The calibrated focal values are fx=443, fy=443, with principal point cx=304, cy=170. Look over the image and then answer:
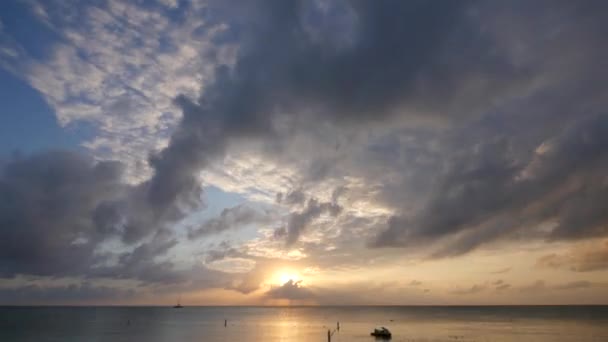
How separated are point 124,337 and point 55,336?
2068cm

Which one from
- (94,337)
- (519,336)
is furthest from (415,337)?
(94,337)

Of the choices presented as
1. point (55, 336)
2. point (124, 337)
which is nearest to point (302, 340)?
point (124, 337)

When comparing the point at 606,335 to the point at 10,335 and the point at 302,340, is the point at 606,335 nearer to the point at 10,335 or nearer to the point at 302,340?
the point at 302,340

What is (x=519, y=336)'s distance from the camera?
13300 centimetres

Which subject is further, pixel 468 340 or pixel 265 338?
pixel 265 338

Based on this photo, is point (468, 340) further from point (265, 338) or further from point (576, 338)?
point (265, 338)

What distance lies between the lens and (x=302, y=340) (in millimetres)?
131750

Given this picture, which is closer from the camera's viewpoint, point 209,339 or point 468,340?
point 468,340

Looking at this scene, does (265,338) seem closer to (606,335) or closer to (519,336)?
(519,336)

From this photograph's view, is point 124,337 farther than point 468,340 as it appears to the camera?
Yes

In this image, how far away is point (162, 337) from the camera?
136000 mm

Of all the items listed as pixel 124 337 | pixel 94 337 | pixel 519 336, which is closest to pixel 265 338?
pixel 124 337

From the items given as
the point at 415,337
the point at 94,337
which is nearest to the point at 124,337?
the point at 94,337

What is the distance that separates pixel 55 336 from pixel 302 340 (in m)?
74.0
